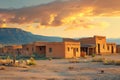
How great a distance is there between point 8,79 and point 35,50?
123 feet

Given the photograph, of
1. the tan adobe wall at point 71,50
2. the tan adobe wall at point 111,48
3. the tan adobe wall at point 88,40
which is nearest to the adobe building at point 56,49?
the tan adobe wall at point 71,50

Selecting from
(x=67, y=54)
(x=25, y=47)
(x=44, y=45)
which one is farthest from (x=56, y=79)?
(x=25, y=47)

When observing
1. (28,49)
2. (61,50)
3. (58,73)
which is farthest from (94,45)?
(58,73)

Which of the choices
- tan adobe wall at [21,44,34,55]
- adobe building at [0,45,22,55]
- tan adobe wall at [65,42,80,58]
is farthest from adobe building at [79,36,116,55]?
adobe building at [0,45,22,55]

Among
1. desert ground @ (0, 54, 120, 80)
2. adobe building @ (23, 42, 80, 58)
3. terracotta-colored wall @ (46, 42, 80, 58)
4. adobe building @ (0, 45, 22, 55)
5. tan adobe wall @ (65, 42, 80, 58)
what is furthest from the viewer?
adobe building @ (0, 45, 22, 55)

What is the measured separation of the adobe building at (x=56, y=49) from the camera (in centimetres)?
5192

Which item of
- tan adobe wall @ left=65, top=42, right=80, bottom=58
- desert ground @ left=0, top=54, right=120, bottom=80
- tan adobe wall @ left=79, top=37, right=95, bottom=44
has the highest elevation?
tan adobe wall @ left=79, top=37, right=95, bottom=44

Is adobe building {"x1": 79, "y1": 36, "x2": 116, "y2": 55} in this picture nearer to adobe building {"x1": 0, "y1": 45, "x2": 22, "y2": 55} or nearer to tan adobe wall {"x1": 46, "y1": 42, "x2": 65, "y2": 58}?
tan adobe wall {"x1": 46, "y1": 42, "x2": 65, "y2": 58}

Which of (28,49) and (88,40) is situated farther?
(88,40)

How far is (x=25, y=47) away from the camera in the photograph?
201 ft

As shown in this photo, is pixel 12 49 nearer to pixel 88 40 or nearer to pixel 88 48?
pixel 88 48

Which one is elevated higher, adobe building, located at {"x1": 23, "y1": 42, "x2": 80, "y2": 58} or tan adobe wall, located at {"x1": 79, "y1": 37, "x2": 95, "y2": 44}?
tan adobe wall, located at {"x1": 79, "y1": 37, "x2": 95, "y2": 44}

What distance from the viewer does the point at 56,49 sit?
52.4 meters

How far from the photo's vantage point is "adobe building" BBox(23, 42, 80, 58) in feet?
170
